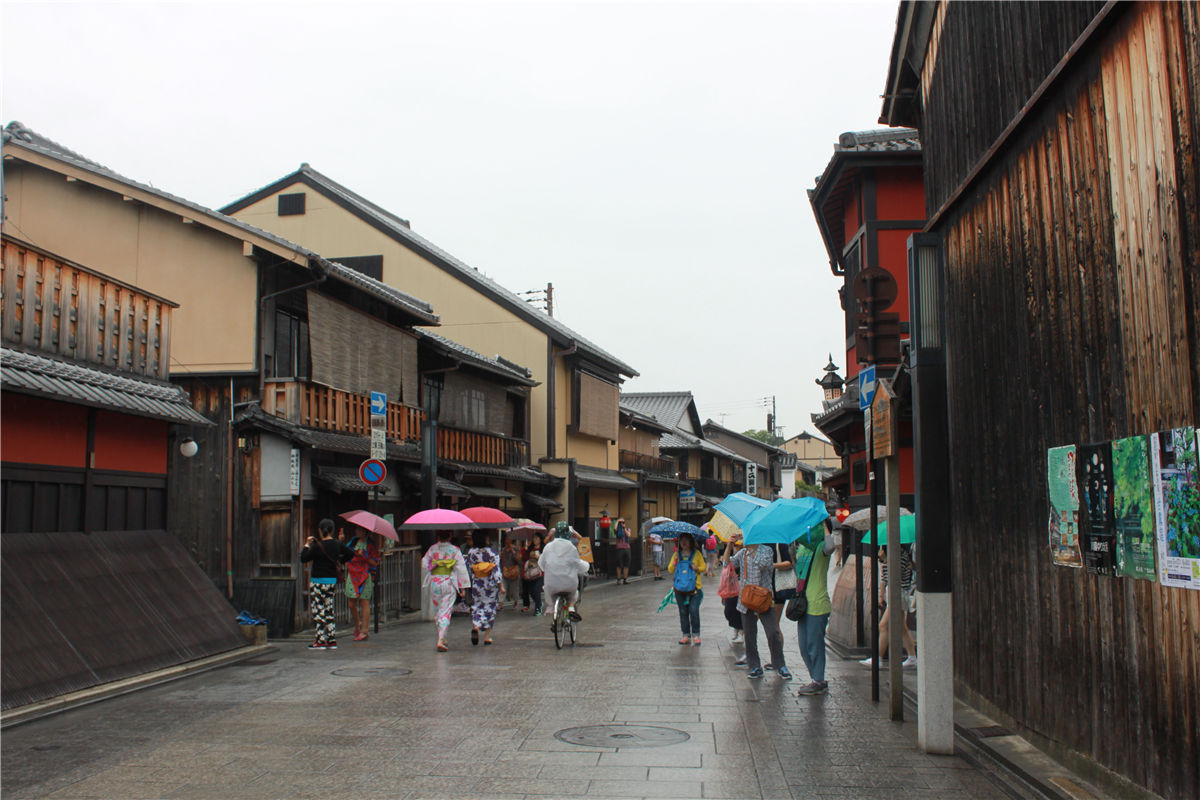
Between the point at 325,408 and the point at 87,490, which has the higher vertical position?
the point at 325,408

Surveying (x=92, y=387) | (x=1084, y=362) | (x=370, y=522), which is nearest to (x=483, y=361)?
(x=370, y=522)

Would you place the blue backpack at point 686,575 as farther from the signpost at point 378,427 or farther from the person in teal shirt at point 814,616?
the signpost at point 378,427

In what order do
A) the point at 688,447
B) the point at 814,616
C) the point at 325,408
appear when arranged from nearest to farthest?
the point at 814,616 → the point at 325,408 → the point at 688,447

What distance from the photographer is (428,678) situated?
37.8 ft

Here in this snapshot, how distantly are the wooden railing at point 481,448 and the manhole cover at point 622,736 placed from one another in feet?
52.7

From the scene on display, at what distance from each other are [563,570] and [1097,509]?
9432 millimetres

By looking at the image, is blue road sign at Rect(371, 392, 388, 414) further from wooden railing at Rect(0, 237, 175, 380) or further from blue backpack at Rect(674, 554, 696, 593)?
blue backpack at Rect(674, 554, 696, 593)

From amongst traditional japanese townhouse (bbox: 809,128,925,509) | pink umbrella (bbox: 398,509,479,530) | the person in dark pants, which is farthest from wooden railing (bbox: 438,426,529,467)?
traditional japanese townhouse (bbox: 809,128,925,509)

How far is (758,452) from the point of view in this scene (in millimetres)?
78750

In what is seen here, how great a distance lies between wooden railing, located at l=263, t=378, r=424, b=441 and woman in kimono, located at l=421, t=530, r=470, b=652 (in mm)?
3958

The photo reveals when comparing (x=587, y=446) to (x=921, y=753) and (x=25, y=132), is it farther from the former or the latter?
(x=921, y=753)

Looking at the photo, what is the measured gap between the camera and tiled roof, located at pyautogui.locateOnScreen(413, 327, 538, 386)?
24.0 m

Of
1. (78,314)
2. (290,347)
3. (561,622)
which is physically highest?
(290,347)

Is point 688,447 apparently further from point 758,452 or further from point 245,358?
point 245,358
